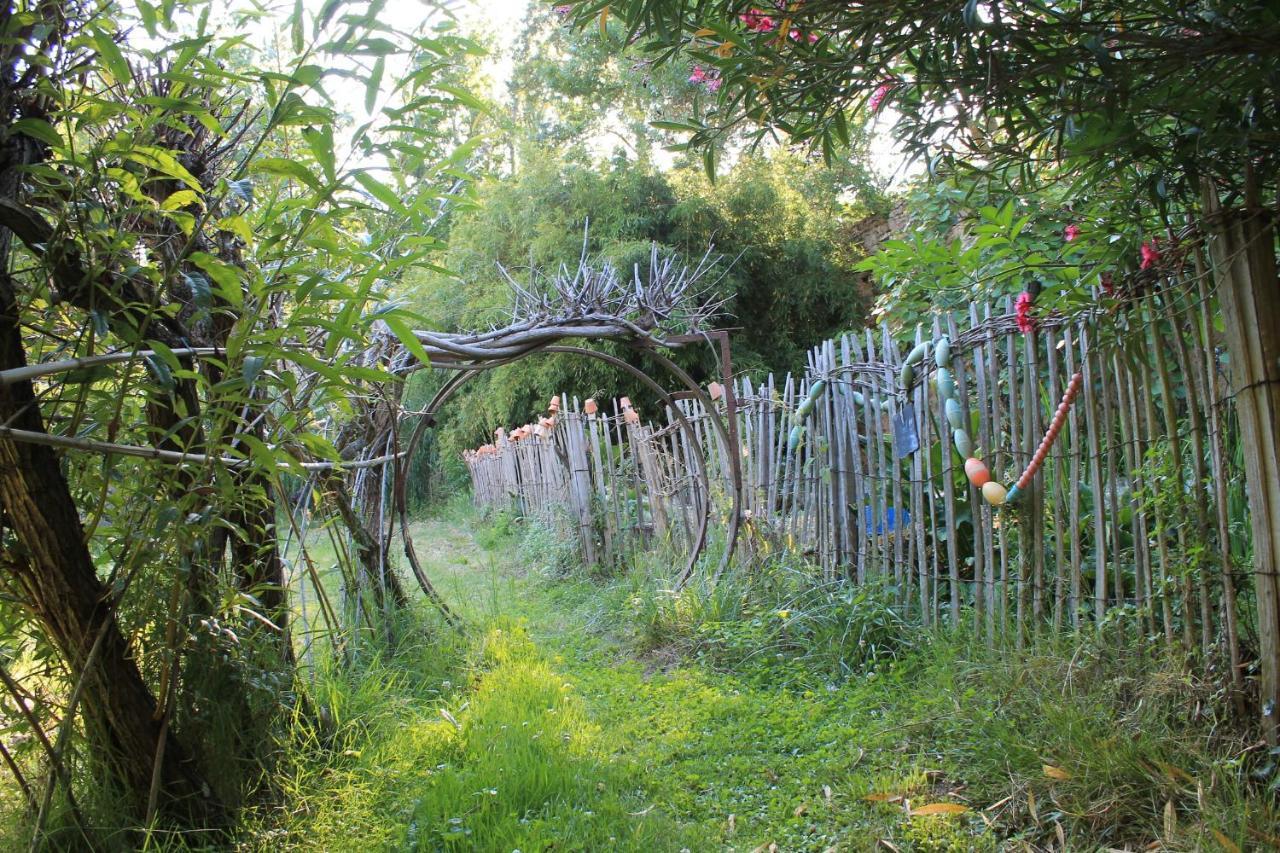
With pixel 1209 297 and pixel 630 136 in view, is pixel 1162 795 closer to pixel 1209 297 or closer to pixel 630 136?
pixel 1209 297

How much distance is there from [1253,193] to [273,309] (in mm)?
2673

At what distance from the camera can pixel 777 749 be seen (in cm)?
309

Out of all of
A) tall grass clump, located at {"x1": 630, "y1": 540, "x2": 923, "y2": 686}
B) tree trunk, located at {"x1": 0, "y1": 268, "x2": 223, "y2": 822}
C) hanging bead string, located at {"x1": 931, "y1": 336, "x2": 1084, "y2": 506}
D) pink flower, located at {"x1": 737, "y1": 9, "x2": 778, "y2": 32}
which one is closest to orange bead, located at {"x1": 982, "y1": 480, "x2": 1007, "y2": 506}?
hanging bead string, located at {"x1": 931, "y1": 336, "x2": 1084, "y2": 506}

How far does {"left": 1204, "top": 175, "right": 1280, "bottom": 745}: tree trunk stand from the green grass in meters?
0.28

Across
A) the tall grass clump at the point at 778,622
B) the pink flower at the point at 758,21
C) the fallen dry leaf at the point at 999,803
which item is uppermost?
the pink flower at the point at 758,21

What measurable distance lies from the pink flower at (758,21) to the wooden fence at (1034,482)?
1.18 m

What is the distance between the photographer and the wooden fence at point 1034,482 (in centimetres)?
234

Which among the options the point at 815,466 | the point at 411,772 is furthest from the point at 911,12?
the point at 815,466

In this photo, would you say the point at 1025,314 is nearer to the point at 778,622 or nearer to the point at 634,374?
the point at 778,622

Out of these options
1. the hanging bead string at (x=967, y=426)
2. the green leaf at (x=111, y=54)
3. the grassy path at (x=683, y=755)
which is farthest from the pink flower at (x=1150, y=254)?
the green leaf at (x=111, y=54)

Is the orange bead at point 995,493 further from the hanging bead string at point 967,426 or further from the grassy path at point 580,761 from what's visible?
the grassy path at point 580,761

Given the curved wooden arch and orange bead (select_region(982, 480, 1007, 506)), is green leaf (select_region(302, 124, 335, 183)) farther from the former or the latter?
orange bead (select_region(982, 480, 1007, 506))

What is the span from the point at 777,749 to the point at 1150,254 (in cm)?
194

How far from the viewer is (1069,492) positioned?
9.76 feet
